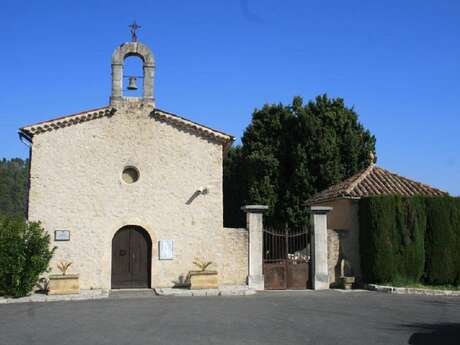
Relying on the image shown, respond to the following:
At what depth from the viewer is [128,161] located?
1781 cm

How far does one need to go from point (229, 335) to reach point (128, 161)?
31.5 ft

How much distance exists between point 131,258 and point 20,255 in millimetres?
3655

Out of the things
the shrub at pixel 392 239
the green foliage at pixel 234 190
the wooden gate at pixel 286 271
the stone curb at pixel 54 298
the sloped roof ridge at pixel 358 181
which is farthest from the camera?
the green foliage at pixel 234 190

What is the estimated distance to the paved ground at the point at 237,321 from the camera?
9.27m

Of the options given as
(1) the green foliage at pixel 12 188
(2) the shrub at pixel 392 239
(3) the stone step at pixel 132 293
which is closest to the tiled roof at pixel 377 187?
(2) the shrub at pixel 392 239

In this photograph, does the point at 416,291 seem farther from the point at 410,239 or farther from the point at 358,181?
the point at 358,181

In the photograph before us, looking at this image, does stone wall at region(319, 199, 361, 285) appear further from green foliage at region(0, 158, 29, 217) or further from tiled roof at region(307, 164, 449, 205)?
green foliage at region(0, 158, 29, 217)

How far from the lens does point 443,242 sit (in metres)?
18.2

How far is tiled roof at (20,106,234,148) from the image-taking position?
17.2 m

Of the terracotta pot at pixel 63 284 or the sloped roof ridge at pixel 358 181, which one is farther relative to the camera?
the sloped roof ridge at pixel 358 181

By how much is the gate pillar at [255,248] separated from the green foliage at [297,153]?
1146cm

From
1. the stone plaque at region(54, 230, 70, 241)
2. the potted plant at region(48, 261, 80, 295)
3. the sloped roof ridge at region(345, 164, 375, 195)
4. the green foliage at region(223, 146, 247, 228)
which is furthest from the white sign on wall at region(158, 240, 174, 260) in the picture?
the green foliage at region(223, 146, 247, 228)

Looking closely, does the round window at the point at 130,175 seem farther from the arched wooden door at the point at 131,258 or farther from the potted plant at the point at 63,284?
the potted plant at the point at 63,284

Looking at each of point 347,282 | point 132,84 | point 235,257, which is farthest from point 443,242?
point 132,84
